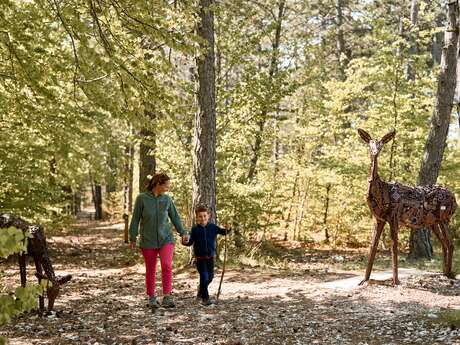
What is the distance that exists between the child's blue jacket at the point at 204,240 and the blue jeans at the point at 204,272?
0.31 ft

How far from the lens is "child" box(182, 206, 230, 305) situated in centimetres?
741

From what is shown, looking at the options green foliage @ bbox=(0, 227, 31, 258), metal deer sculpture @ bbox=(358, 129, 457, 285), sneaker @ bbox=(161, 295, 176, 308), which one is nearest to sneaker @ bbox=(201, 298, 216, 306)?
sneaker @ bbox=(161, 295, 176, 308)

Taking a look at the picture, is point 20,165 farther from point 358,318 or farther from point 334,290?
point 358,318

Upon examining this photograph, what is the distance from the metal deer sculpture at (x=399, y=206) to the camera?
8414mm

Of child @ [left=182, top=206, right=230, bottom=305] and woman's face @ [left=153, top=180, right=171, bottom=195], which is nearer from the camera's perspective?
woman's face @ [left=153, top=180, right=171, bottom=195]

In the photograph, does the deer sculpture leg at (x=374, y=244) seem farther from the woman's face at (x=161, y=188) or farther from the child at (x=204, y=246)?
the woman's face at (x=161, y=188)

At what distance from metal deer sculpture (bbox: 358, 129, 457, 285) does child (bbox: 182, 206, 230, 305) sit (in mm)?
2945

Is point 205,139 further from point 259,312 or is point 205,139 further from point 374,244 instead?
point 259,312

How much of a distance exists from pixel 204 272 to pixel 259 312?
105cm

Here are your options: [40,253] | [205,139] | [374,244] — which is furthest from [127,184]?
[40,253]

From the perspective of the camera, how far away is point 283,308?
7.35 m

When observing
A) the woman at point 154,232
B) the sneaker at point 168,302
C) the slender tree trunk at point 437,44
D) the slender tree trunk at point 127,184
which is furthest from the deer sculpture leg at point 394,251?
the slender tree trunk at point 437,44

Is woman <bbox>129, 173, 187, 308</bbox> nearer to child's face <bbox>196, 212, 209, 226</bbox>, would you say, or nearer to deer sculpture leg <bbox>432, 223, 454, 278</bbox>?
child's face <bbox>196, 212, 209, 226</bbox>

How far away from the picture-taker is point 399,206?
859cm
